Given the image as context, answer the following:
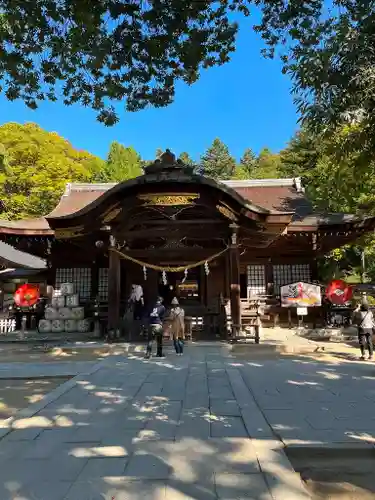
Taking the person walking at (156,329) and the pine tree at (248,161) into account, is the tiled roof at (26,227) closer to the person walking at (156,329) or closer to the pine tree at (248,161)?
the person walking at (156,329)

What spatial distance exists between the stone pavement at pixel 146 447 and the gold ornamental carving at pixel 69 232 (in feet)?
23.2

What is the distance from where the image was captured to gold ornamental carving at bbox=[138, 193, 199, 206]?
1243cm

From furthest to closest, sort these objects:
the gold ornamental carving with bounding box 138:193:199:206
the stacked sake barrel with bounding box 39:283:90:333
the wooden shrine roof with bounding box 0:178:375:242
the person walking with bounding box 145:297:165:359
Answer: the wooden shrine roof with bounding box 0:178:375:242
the stacked sake barrel with bounding box 39:283:90:333
the gold ornamental carving with bounding box 138:193:199:206
the person walking with bounding box 145:297:165:359

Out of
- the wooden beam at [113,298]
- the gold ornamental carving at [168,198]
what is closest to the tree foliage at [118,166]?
the wooden beam at [113,298]

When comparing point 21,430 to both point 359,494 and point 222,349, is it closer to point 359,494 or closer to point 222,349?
point 359,494

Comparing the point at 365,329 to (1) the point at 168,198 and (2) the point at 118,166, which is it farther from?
(2) the point at 118,166

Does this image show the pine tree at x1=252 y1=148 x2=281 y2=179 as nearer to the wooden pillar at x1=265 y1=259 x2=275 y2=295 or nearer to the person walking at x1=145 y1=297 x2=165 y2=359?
the wooden pillar at x1=265 y1=259 x2=275 y2=295

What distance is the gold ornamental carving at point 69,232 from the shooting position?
520 inches

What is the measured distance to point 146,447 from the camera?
4.03 metres

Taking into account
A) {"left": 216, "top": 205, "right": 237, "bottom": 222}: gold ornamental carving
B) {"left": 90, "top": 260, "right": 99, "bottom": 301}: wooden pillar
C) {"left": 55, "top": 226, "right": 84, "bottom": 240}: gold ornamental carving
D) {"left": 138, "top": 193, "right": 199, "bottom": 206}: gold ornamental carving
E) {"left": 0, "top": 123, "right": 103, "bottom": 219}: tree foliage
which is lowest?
{"left": 90, "top": 260, "right": 99, "bottom": 301}: wooden pillar

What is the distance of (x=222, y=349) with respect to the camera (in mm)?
11203

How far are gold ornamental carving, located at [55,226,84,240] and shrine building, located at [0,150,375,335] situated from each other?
1.4 inches

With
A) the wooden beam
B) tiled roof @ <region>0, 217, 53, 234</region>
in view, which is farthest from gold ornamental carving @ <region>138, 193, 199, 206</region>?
tiled roof @ <region>0, 217, 53, 234</region>

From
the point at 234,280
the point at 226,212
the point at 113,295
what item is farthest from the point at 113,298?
the point at 226,212
